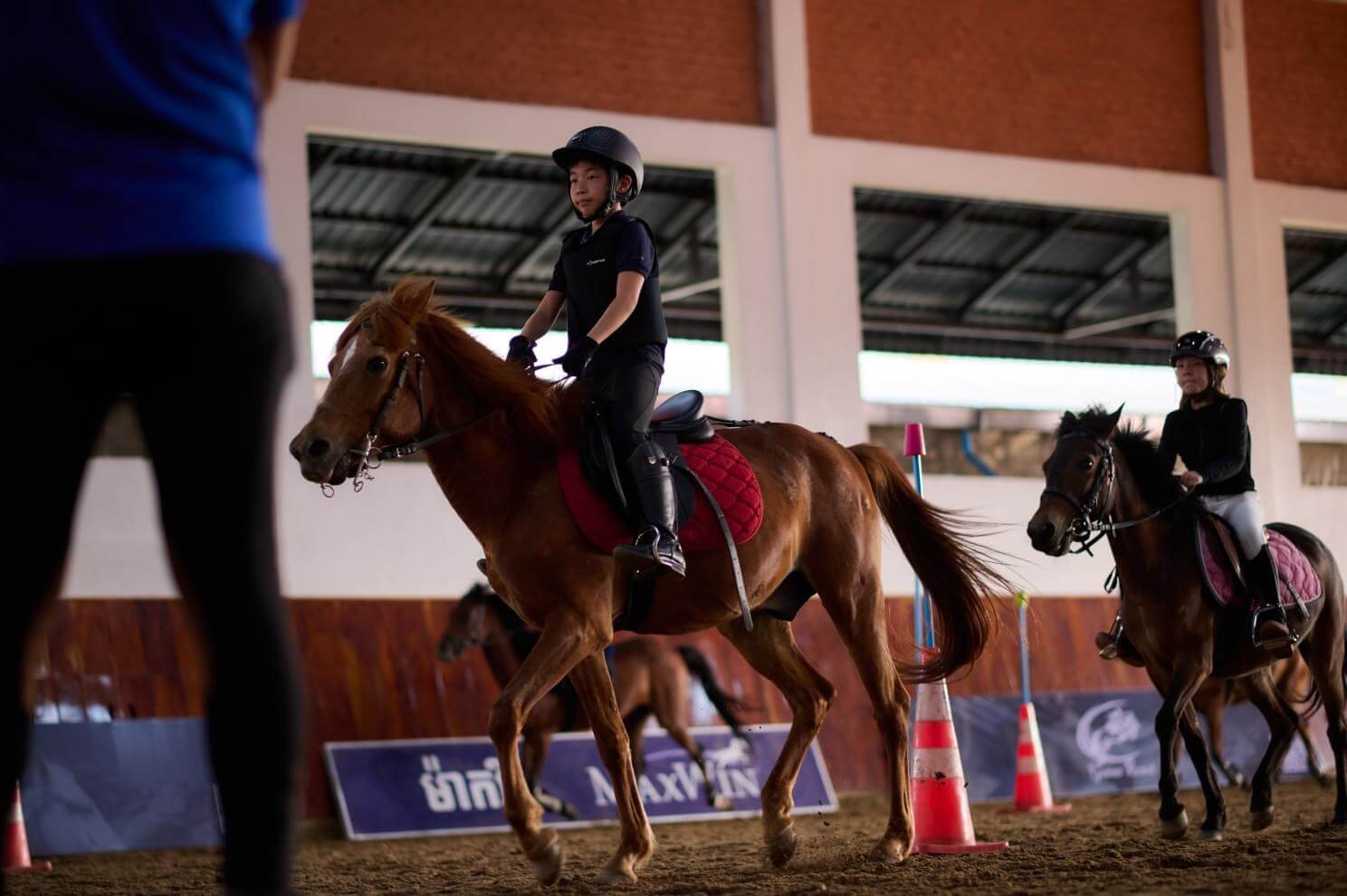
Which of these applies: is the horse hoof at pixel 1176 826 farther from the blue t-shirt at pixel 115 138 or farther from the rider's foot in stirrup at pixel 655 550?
the blue t-shirt at pixel 115 138

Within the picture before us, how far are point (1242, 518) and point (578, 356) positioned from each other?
12.2 feet

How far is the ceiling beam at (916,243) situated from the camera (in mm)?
19594

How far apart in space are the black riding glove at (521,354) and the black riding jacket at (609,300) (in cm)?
18

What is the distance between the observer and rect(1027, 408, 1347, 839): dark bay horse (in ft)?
23.5

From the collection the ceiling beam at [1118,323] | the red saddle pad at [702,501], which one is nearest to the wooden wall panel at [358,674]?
the red saddle pad at [702,501]

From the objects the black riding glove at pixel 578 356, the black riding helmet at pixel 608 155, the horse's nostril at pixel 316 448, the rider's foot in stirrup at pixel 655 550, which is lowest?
the rider's foot in stirrup at pixel 655 550

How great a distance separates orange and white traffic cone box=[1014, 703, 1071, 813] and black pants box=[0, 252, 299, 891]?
874 cm

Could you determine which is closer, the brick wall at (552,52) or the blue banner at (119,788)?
the blue banner at (119,788)

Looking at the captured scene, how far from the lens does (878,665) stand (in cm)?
644

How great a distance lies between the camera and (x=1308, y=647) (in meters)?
8.23

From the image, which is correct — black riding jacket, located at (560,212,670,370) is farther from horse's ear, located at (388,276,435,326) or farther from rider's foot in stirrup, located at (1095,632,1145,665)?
rider's foot in stirrup, located at (1095,632,1145,665)

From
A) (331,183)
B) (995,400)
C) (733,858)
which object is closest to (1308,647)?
(733,858)

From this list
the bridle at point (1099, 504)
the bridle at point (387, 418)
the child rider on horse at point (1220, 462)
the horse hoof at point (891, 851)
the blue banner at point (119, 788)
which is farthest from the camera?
the blue banner at point (119, 788)

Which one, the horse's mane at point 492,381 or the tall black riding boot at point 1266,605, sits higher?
the horse's mane at point 492,381
